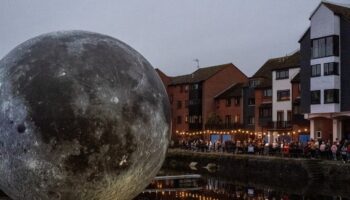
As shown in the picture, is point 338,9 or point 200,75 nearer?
point 338,9

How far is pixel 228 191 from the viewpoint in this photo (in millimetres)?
33750

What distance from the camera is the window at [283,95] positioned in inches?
2461

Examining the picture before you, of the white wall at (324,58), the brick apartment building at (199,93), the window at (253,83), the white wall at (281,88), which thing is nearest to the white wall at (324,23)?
the white wall at (324,58)

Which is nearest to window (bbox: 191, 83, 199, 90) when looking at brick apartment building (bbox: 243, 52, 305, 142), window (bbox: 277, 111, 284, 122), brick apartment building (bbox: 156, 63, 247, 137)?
brick apartment building (bbox: 156, 63, 247, 137)

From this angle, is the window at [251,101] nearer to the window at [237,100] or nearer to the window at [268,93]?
the window at [268,93]

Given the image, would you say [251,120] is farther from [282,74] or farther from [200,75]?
[200,75]

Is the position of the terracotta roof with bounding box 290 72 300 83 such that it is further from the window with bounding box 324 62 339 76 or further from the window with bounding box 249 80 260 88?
the window with bounding box 324 62 339 76

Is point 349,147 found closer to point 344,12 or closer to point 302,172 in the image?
point 302,172

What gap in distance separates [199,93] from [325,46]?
110 ft

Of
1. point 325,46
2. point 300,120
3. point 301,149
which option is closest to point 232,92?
point 300,120

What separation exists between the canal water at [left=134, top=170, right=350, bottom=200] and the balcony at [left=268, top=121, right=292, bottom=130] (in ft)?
77.0

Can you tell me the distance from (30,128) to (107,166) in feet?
3.97

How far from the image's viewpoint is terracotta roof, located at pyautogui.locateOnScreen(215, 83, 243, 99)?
249 feet

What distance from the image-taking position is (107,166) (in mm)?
7715
